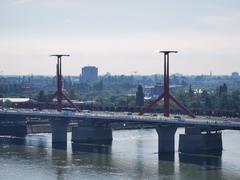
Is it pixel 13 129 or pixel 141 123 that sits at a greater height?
pixel 141 123

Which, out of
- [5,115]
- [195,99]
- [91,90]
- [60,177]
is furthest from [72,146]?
[91,90]

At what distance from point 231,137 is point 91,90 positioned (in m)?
106

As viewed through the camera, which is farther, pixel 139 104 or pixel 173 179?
pixel 139 104

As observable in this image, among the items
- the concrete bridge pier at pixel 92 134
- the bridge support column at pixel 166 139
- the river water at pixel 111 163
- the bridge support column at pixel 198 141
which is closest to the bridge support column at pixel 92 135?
the concrete bridge pier at pixel 92 134

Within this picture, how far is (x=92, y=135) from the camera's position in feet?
219

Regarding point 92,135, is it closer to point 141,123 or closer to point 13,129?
point 141,123

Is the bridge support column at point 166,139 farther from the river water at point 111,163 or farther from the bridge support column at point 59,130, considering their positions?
the bridge support column at point 59,130

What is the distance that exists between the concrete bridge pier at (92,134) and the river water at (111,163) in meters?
1.18

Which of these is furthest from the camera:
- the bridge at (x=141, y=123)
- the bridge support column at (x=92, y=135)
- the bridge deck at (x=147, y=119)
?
the bridge support column at (x=92, y=135)

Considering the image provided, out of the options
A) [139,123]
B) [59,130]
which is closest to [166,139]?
[139,123]

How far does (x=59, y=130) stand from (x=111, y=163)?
16.0 m

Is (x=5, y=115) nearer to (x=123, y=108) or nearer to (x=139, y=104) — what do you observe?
(x=123, y=108)

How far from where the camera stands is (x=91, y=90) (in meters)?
176

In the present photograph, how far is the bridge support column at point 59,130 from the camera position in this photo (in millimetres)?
66750
